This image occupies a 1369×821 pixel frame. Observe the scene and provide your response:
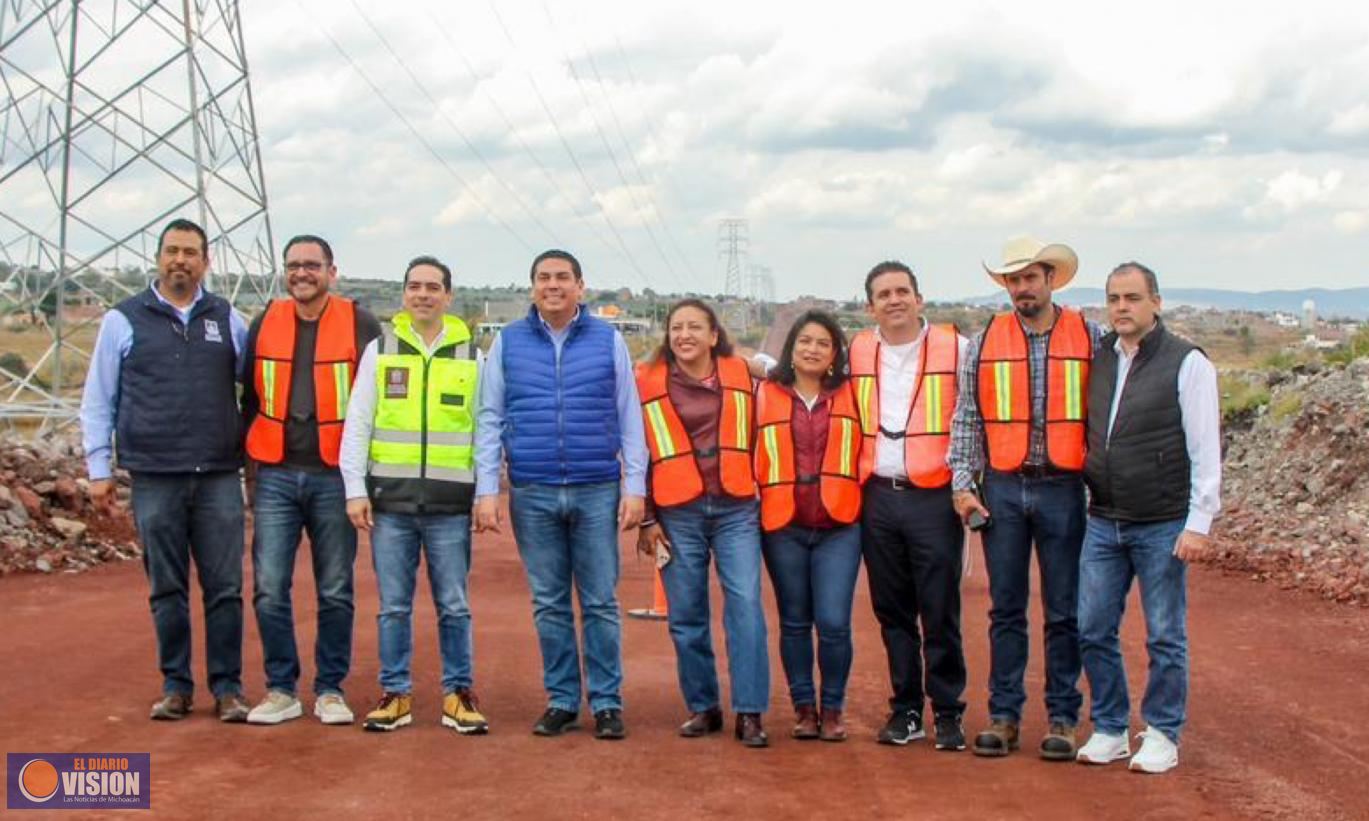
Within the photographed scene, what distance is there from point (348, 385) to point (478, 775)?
2113 millimetres

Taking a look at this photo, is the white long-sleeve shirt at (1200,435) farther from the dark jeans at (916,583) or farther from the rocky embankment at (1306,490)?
the rocky embankment at (1306,490)

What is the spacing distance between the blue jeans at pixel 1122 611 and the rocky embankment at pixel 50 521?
9032 mm

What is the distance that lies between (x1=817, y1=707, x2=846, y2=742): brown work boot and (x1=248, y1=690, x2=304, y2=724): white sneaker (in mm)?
2644

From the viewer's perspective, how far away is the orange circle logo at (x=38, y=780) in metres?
6.30

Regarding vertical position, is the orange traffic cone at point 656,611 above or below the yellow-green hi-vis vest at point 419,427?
below

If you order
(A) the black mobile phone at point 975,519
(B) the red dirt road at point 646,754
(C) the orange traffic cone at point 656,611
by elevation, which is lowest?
(C) the orange traffic cone at point 656,611

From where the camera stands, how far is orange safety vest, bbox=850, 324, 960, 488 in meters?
7.39

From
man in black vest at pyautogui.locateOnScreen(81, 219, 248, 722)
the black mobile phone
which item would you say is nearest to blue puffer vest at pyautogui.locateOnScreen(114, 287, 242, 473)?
man in black vest at pyautogui.locateOnScreen(81, 219, 248, 722)

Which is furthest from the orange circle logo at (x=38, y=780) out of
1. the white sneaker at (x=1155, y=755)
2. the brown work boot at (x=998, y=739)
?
the white sneaker at (x=1155, y=755)

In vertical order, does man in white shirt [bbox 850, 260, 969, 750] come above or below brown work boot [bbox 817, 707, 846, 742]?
above

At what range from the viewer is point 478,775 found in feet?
22.2

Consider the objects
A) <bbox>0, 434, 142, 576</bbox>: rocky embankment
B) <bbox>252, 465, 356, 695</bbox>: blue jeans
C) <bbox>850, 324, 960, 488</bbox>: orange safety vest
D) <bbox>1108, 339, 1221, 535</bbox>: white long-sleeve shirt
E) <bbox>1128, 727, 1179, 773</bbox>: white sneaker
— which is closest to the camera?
<bbox>1108, 339, 1221, 535</bbox>: white long-sleeve shirt

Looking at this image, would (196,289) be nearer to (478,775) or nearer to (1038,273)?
(478,775)

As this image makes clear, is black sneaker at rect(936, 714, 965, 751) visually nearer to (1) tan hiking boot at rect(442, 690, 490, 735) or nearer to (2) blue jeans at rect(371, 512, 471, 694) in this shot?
(1) tan hiking boot at rect(442, 690, 490, 735)
